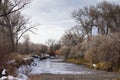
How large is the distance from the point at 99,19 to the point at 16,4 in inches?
1269

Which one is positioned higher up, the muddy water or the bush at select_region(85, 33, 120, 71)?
the bush at select_region(85, 33, 120, 71)

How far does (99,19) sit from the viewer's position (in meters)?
67.4

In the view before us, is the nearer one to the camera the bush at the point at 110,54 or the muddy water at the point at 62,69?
the muddy water at the point at 62,69

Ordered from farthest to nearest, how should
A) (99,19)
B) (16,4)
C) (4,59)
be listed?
1. (99,19)
2. (16,4)
3. (4,59)

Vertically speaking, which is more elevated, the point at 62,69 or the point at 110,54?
the point at 110,54

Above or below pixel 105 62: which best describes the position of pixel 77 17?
above

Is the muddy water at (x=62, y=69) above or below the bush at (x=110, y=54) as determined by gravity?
below

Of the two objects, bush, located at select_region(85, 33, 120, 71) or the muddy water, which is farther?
bush, located at select_region(85, 33, 120, 71)

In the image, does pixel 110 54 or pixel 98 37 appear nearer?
pixel 110 54

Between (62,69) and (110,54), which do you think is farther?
(62,69)

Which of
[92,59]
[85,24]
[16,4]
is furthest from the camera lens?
[85,24]

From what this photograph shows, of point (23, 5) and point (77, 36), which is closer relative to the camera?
point (23, 5)

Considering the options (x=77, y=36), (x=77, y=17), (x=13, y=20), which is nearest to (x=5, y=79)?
(x=13, y=20)

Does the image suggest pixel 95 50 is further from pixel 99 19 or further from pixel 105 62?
pixel 99 19
